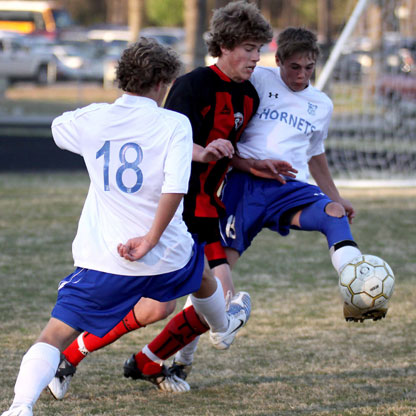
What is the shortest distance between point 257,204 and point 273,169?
0.27 m

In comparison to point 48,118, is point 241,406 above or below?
above

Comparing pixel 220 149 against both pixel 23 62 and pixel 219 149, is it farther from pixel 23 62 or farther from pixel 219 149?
pixel 23 62

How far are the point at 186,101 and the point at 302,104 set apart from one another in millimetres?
800

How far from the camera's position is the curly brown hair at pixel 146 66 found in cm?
360

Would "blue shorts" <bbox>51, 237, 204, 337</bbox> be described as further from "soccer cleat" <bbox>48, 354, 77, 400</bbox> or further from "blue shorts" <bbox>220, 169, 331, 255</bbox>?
"blue shorts" <bbox>220, 169, 331, 255</bbox>

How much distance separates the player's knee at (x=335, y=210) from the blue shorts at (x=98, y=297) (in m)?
1.07

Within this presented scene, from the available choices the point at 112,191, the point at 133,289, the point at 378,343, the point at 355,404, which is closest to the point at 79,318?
the point at 133,289

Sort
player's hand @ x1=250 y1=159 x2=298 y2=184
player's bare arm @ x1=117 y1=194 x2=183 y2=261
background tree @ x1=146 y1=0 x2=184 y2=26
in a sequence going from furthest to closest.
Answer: background tree @ x1=146 y1=0 x2=184 y2=26
player's hand @ x1=250 y1=159 x2=298 y2=184
player's bare arm @ x1=117 y1=194 x2=183 y2=261

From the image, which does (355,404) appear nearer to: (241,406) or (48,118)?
(241,406)

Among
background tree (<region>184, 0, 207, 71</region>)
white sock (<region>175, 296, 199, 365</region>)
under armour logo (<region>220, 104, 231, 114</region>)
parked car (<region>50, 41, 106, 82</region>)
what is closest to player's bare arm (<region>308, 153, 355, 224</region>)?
under armour logo (<region>220, 104, 231, 114</region>)

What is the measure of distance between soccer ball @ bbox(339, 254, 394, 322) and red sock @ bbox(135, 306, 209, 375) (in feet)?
2.44

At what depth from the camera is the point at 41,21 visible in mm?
42875

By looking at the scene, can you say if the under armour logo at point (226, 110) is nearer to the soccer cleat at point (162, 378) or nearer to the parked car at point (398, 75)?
the soccer cleat at point (162, 378)

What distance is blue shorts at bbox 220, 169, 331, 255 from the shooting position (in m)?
4.68
